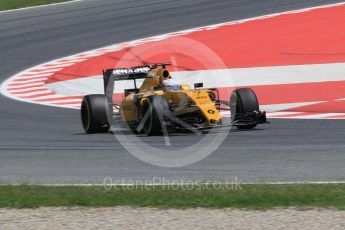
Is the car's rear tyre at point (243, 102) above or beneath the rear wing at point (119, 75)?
beneath

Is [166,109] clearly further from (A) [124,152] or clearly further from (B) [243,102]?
(A) [124,152]

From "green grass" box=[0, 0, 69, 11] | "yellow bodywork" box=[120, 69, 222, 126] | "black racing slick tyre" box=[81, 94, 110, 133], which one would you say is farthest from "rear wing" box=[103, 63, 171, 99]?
"green grass" box=[0, 0, 69, 11]

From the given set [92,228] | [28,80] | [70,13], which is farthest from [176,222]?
[70,13]

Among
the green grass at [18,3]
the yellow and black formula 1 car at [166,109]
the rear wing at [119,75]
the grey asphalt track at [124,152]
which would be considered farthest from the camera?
the green grass at [18,3]

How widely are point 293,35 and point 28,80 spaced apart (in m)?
7.02

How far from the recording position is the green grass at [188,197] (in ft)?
27.4

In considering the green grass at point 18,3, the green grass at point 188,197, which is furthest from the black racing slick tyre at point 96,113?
the green grass at point 18,3

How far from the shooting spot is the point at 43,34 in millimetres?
27922

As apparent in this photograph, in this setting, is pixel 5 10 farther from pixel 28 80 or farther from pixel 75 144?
pixel 75 144

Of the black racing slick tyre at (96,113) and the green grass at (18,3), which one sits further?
the green grass at (18,3)

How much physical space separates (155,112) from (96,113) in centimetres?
141

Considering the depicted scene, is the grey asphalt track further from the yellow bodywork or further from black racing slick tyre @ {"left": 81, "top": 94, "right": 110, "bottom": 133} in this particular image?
the yellow bodywork

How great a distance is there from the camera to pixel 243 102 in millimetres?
13828

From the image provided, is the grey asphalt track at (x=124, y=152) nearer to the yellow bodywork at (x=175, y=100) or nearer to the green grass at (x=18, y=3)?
the yellow bodywork at (x=175, y=100)
